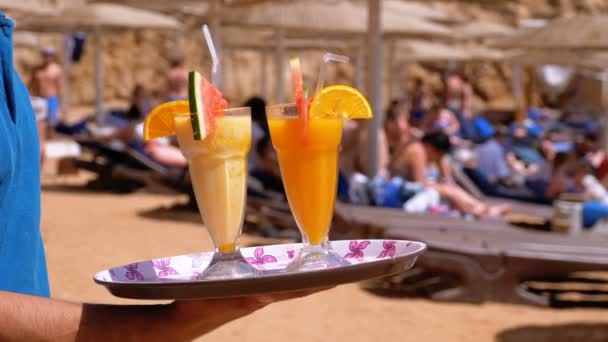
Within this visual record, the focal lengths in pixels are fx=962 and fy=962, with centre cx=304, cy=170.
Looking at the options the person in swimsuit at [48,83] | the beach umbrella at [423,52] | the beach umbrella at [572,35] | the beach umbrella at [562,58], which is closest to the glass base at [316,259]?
the beach umbrella at [572,35]

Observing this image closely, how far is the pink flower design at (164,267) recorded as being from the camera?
1.44 metres

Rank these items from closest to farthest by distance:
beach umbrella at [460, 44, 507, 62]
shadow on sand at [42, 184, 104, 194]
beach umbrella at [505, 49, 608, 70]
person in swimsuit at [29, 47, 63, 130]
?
shadow on sand at [42, 184, 104, 194], beach umbrella at [505, 49, 608, 70], person in swimsuit at [29, 47, 63, 130], beach umbrella at [460, 44, 507, 62]

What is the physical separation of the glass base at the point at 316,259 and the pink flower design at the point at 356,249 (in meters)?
0.04

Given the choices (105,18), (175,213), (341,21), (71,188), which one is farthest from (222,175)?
(105,18)

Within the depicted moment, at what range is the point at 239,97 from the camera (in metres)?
29.1

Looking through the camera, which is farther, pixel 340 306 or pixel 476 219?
pixel 476 219

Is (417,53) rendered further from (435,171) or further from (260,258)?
(260,258)

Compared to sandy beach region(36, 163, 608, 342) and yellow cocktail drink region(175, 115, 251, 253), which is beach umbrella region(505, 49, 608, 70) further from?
yellow cocktail drink region(175, 115, 251, 253)

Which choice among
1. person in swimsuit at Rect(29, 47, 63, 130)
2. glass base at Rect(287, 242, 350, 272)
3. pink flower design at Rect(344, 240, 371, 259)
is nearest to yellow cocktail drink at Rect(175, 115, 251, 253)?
glass base at Rect(287, 242, 350, 272)

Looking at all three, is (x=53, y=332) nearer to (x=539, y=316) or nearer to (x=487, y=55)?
(x=539, y=316)

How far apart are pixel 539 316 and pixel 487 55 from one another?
14860 mm

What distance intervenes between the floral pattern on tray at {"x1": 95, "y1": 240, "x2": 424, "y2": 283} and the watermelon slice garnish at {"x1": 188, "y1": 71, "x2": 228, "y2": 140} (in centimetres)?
21

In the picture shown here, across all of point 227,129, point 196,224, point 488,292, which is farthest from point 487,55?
point 227,129

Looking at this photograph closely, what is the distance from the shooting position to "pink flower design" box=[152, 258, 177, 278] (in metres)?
1.44
